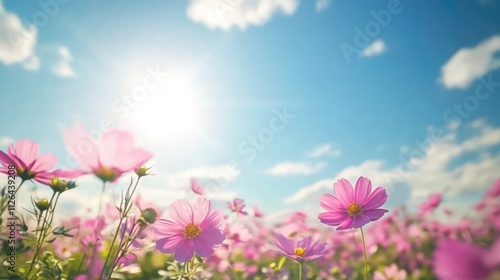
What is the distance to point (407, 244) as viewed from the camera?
12.3 ft

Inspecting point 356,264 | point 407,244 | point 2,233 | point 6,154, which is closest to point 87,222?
point 2,233

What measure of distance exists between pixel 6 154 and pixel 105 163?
0.30 m

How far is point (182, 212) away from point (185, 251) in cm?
13

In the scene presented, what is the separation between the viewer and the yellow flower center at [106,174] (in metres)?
1.04

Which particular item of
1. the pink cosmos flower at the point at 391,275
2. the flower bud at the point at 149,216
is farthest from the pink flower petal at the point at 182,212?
the pink cosmos flower at the point at 391,275

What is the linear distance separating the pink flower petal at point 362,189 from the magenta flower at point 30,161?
39.4 inches

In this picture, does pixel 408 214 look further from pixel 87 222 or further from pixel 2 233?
pixel 2 233

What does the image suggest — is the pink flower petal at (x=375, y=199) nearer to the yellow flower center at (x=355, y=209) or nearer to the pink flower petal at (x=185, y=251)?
the yellow flower center at (x=355, y=209)

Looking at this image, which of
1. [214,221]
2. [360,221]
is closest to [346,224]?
[360,221]

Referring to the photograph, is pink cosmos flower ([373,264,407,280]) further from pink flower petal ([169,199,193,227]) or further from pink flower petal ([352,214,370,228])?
pink flower petal ([169,199,193,227])

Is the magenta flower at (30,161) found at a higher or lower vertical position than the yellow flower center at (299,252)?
higher

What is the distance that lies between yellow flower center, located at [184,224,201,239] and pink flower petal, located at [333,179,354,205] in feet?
1.64

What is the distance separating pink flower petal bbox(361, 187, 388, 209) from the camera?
1.20m

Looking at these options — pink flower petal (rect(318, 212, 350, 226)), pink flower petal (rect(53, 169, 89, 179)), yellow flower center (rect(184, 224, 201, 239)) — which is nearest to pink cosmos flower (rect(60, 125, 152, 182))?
pink flower petal (rect(53, 169, 89, 179))
